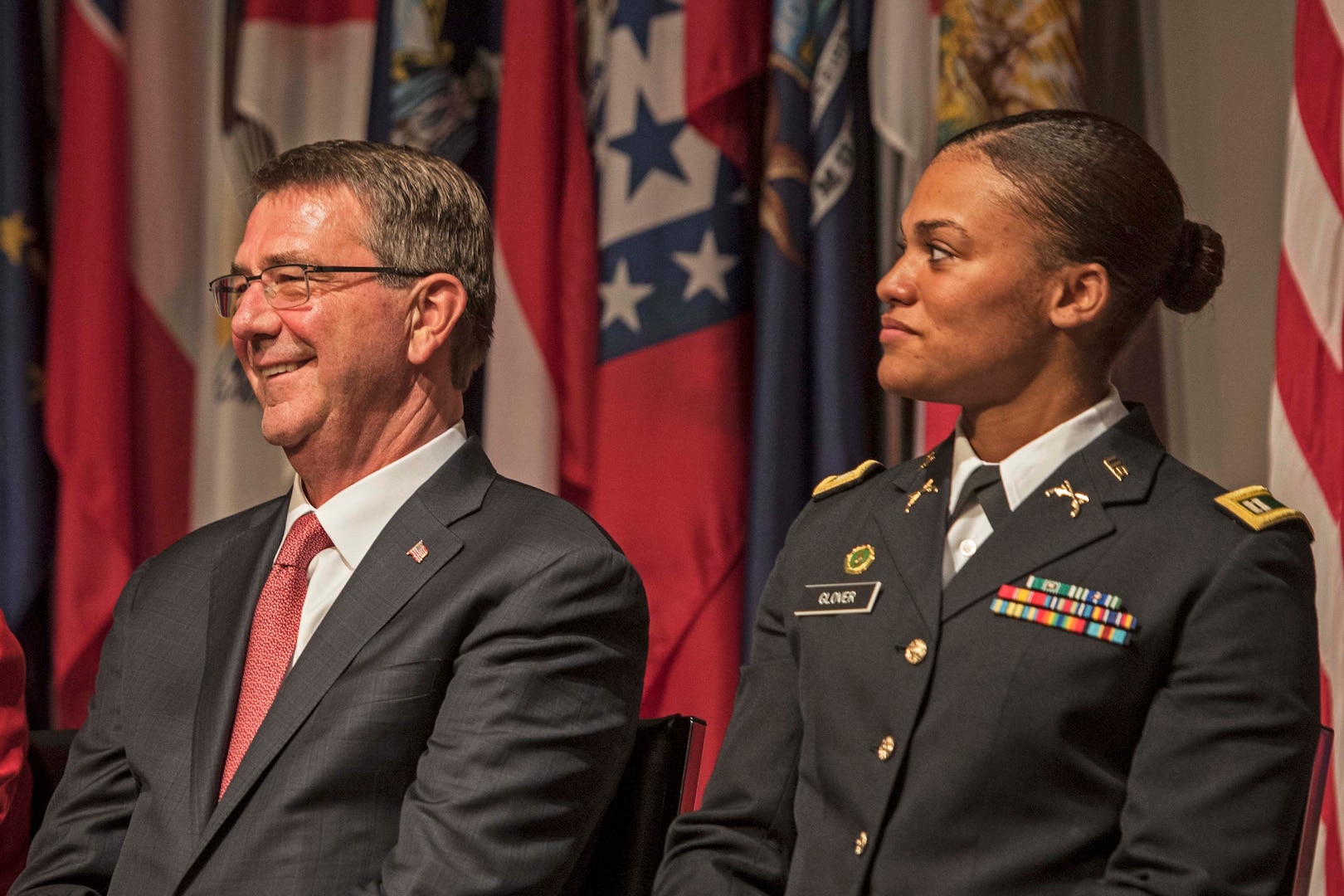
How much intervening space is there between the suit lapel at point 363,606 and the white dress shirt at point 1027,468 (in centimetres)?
63

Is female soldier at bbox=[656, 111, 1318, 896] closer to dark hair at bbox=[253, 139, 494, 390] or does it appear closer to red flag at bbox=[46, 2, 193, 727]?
dark hair at bbox=[253, 139, 494, 390]

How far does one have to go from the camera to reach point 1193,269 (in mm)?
1616

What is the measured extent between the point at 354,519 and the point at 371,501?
3 cm

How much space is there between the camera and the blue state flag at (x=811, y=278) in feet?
10.3

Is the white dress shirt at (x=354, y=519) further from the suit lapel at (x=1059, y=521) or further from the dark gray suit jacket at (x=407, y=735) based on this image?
the suit lapel at (x=1059, y=521)

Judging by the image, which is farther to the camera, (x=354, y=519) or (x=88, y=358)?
(x=88, y=358)

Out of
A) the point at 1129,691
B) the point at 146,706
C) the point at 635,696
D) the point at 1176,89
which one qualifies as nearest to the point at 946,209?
the point at 1129,691

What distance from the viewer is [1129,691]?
4.64 ft

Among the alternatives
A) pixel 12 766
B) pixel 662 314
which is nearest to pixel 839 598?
pixel 12 766

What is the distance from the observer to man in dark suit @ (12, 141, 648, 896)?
1667 millimetres

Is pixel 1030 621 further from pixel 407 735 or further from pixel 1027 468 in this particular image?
pixel 407 735

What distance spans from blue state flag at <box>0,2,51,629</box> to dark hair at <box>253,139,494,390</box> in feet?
5.69

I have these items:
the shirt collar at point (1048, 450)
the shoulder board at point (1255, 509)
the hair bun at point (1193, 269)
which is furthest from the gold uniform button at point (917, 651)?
the hair bun at point (1193, 269)

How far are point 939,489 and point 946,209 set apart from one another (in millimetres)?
320
